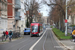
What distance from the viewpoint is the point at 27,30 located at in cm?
4359

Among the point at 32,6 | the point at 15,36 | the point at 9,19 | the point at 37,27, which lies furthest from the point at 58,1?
the point at 32,6

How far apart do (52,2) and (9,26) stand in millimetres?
14314

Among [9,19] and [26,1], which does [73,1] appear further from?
[26,1]

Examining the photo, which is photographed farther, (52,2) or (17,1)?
(17,1)

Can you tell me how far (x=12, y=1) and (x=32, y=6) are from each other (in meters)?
10.1

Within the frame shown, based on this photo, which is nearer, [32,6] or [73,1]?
[73,1]

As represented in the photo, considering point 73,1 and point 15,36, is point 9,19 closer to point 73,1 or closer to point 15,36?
point 15,36

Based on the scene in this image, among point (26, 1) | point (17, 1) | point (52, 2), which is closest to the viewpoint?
point (52, 2)

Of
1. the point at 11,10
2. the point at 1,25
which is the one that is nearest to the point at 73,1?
the point at 1,25

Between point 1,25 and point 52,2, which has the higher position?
point 52,2

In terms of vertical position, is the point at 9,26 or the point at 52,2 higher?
the point at 52,2

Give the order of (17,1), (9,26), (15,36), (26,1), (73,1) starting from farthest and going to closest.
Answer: (26,1) < (17,1) < (9,26) < (15,36) < (73,1)

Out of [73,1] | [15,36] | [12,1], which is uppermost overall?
[12,1]

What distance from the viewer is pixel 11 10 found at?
39594 millimetres
